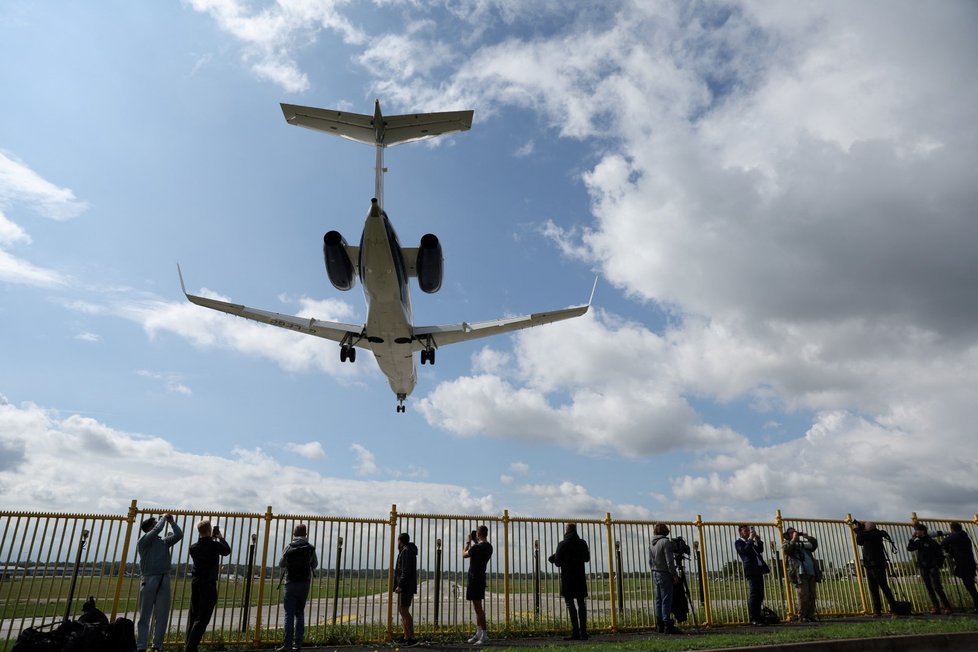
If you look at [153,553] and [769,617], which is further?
[769,617]

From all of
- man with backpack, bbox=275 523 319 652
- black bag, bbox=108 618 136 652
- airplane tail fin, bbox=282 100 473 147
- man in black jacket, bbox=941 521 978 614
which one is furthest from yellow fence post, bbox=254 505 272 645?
man in black jacket, bbox=941 521 978 614

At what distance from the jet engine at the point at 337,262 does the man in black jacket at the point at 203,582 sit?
891 centimetres

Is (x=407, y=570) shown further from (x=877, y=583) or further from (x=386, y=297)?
(x=877, y=583)

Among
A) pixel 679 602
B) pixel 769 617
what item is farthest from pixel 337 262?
pixel 769 617

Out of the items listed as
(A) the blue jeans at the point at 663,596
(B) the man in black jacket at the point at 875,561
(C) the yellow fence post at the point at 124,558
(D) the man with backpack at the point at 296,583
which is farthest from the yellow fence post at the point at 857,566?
(C) the yellow fence post at the point at 124,558

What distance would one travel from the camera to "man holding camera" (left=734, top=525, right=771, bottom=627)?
13.4 meters

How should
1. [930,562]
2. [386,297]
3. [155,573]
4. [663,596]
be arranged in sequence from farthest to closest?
1. [386,297]
2. [930,562]
3. [663,596]
4. [155,573]

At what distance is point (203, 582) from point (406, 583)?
3.22 meters

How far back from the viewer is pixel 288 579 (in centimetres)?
1018

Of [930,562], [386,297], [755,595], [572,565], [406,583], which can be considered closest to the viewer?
[406,583]

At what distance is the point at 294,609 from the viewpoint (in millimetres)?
10078

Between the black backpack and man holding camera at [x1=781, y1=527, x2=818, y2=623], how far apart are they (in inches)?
412

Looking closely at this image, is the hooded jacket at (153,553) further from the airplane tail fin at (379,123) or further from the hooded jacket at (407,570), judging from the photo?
the airplane tail fin at (379,123)

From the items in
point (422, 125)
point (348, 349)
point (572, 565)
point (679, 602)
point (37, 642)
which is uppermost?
point (422, 125)
